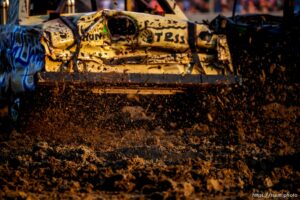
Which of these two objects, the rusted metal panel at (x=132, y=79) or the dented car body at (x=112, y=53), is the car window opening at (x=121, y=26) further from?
the rusted metal panel at (x=132, y=79)

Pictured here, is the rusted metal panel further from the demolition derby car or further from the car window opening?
the car window opening

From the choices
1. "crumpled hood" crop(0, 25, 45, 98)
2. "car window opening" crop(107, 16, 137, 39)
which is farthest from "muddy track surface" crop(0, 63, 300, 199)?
"car window opening" crop(107, 16, 137, 39)

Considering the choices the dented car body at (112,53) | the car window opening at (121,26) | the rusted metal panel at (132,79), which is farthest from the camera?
the car window opening at (121,26)

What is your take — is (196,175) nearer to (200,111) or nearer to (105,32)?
(105,32)

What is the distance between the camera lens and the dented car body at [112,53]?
694 cm

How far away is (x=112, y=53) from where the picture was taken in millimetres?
7227

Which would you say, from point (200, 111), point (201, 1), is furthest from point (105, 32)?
point (201, 1)

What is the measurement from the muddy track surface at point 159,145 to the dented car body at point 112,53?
321mm

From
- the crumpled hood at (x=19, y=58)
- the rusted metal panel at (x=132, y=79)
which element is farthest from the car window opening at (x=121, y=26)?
the crumpled hood at (x=19, y=58)

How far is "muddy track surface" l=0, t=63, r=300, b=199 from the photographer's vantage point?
4680 millimetres

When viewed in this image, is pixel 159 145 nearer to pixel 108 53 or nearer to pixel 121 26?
pixel 108 53

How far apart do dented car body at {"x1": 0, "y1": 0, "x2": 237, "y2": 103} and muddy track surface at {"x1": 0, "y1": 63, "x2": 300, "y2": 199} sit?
12.7 inches

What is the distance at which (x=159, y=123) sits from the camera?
8453mm

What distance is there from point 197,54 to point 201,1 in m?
13.7
